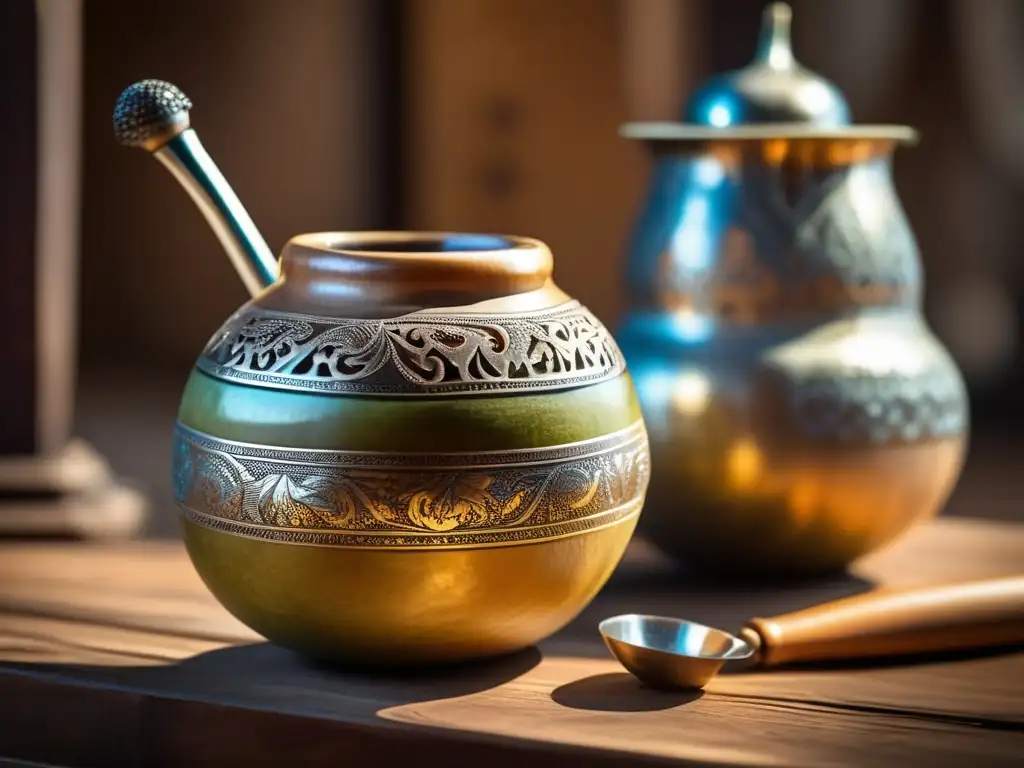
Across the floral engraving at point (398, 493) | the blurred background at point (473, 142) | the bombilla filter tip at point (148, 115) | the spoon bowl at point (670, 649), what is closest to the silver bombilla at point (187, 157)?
the bombilla filter tip at point (148, 115)

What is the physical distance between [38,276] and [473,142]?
0.95 m

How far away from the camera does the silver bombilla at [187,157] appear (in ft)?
2.71

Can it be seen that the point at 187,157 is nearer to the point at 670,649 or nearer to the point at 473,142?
the point at 670,649

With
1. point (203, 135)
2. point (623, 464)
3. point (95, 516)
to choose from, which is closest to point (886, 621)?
point (623, 464)

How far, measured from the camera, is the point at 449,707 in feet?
2.54

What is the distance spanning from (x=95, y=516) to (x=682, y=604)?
1.71ft

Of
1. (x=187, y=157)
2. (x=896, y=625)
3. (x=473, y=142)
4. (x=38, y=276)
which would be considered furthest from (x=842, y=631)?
(x=473, y=142)

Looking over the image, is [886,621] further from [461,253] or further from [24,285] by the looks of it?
[24,285]

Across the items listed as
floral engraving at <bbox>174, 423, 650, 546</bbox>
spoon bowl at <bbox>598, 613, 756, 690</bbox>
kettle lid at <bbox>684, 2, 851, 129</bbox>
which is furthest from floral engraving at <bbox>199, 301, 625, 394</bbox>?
kettle lid at <bbox>684, 2, 851, 129</bbox>

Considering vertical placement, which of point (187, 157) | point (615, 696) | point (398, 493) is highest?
point (187, 157)

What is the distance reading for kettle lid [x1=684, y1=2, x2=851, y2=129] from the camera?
1006 millimetres

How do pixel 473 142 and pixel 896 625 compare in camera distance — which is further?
pixel 473 142

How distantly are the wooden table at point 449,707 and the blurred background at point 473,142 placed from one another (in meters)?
1.03

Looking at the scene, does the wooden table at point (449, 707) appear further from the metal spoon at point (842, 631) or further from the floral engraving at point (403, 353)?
the floral engraving at point (403, 353)
